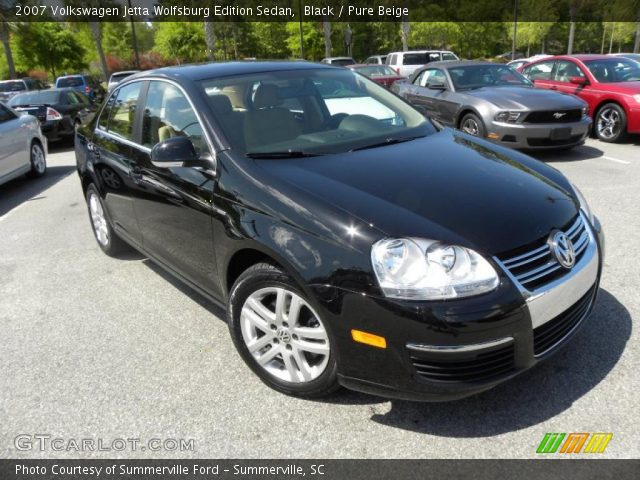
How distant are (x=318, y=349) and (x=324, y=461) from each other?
1.60 ft

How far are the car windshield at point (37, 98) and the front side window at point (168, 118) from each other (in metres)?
11.2

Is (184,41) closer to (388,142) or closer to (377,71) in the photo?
(377,71)

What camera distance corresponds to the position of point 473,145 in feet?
11.4

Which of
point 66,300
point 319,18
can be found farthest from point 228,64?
point 319,18

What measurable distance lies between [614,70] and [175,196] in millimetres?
9213

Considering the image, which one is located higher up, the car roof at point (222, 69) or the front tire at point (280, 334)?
the car roof at point (222, 69)

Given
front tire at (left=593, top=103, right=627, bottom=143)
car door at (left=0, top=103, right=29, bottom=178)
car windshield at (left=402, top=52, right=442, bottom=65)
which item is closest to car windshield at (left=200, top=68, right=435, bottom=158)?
car door at (left=0, top=103, right=29, bottom=178)

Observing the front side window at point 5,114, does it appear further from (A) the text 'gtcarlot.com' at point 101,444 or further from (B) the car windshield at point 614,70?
(B) the car windshield at point 614,70

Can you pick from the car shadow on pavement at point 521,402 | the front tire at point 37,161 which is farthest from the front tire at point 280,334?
the front tire at point 37,161

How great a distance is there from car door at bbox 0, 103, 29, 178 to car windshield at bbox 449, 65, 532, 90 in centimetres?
709

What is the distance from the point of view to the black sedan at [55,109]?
1273cm

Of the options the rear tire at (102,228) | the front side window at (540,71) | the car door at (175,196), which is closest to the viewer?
the car door at (175,196)

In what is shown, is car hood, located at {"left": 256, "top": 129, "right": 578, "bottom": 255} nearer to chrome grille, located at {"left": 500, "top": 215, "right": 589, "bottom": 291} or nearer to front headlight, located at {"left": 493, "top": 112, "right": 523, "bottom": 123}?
chrome grille, located at {"left": 500, "top": 215, "right": 589, "bottom": 291}

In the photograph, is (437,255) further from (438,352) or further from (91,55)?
(91,55)
